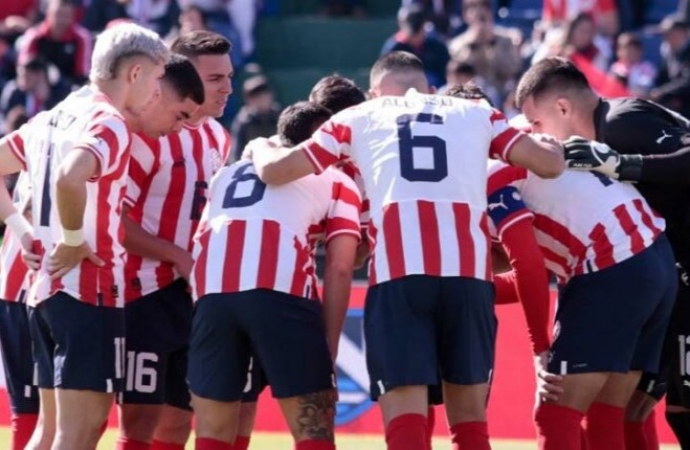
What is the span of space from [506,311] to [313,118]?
12.6ft

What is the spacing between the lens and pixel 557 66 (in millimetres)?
7105

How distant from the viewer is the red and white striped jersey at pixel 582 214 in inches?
273

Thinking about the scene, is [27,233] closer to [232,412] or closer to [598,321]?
[232,412]

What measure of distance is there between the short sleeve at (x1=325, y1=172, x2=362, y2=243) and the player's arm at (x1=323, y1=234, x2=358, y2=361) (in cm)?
3

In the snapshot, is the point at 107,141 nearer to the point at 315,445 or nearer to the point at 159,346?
the point at 159,346

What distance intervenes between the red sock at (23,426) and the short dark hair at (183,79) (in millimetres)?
1660

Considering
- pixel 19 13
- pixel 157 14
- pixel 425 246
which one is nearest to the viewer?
pixel 425 246

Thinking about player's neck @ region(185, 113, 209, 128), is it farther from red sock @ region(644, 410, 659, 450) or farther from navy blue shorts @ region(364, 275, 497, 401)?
red sock @ region(644, 410, 659, 450)

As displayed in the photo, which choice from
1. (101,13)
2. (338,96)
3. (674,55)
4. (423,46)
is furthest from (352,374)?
(101,13)

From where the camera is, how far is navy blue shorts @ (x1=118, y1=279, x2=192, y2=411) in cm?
734

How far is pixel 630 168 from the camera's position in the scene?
22.7ft

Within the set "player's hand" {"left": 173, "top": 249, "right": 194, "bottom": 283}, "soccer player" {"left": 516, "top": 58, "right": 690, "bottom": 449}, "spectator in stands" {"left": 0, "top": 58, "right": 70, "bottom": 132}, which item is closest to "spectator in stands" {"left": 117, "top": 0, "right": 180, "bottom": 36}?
"spectator in stands" {"left": 0, "top": 58, "right": 70, "bottom": 132}

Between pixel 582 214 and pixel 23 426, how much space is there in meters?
2.74

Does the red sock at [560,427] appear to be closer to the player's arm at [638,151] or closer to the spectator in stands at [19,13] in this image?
the player's arm at [638,151]
